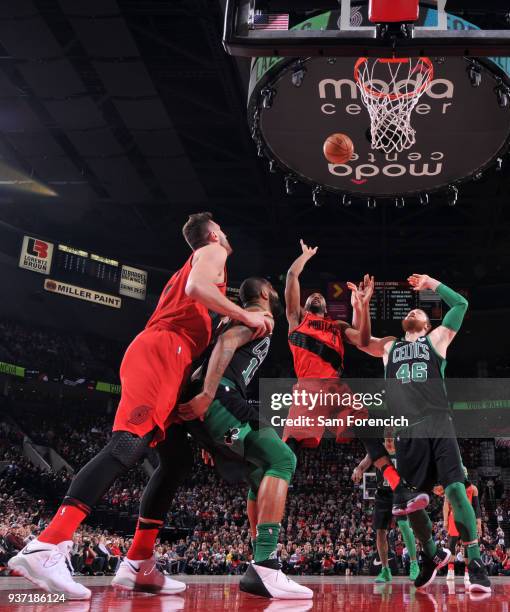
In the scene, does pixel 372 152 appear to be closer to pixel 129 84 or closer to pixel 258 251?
pixel 129 84

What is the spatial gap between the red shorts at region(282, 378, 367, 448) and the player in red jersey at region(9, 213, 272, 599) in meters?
1.70

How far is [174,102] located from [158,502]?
38.2 feet

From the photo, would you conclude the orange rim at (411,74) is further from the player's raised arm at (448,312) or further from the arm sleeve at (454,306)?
the arm sleeve at (454,306)

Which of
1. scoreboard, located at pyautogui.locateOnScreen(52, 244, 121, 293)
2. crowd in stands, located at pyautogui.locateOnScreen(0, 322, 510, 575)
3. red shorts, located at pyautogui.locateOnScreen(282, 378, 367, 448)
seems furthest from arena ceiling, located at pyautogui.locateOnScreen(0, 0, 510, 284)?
crowd in stands, located at pyautogui.locateOnScreen(0, 322, 510, 575)

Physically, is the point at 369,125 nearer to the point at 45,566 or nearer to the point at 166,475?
the point at 166,475

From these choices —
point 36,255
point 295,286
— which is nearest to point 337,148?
point 295,286

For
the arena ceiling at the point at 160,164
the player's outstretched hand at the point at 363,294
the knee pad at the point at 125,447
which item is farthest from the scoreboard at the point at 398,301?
the knee pad at the point at 125,447

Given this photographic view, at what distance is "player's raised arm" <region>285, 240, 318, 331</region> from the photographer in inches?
203

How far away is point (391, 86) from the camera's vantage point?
22.5ft

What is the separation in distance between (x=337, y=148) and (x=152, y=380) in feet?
15.6

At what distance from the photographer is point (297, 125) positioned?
289 inches

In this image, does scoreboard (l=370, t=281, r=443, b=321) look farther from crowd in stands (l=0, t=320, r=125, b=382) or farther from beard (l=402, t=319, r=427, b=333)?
beard (l=402, t=319, r=427, b=333)

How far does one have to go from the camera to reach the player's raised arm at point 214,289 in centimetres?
342

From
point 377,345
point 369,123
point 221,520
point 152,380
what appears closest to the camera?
point 152,380
